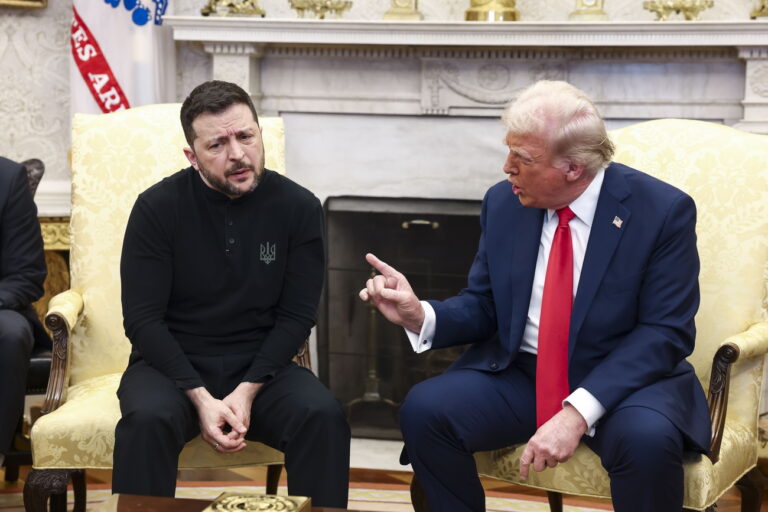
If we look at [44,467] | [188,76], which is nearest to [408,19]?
[188,76]

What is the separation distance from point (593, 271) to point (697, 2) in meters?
1.89

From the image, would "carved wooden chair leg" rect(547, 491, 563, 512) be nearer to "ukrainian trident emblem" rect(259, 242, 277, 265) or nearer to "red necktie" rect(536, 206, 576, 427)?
"red necktie" rect(536, 206, 576, 427)

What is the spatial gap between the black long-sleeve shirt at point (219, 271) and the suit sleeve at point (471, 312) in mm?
359

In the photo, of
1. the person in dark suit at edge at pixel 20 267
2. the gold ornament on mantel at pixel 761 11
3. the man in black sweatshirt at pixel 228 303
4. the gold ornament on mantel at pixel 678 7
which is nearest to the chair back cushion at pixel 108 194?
the person in dark suit at edge at pixel 20 267

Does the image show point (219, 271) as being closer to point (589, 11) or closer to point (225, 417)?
point (225, 417)

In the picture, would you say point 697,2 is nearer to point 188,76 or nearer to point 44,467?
point 188,76

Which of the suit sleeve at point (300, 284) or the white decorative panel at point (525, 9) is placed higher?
the white decorative panel at point (525, 9)

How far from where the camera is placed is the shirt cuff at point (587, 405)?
2238 millimetres

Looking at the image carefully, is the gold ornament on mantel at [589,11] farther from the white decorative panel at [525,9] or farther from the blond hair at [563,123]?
the blond hair at [563,123]

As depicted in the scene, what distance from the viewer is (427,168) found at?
4.19 metres

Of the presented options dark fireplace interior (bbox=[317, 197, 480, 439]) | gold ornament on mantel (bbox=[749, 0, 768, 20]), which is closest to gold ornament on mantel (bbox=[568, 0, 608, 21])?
gold ornament on mantel (bbox=[749, 0, 768, 20])

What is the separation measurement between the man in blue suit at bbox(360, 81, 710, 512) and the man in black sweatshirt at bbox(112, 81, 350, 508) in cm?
28

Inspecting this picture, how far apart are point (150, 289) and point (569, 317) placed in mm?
1001

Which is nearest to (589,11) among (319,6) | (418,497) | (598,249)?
(319,6)
